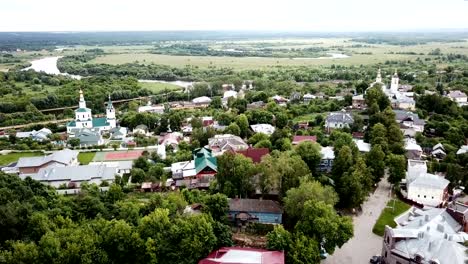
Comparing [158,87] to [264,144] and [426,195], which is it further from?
[426,195]

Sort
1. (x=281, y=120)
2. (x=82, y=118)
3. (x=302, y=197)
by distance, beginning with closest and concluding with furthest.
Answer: (x=302, y=197) < (x=281, y=120) < (x=82, y=118)

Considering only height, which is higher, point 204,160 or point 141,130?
point 204,160

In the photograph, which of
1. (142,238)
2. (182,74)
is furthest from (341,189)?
(182,74)

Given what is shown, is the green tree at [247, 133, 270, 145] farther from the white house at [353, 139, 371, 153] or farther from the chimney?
the chimney

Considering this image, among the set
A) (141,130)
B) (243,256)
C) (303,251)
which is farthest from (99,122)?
(303,251)

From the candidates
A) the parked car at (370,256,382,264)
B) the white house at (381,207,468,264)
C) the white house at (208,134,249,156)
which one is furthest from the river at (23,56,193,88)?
the parked car at (370,256,382,264)

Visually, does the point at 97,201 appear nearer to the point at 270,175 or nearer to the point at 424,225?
the point at 270,175
